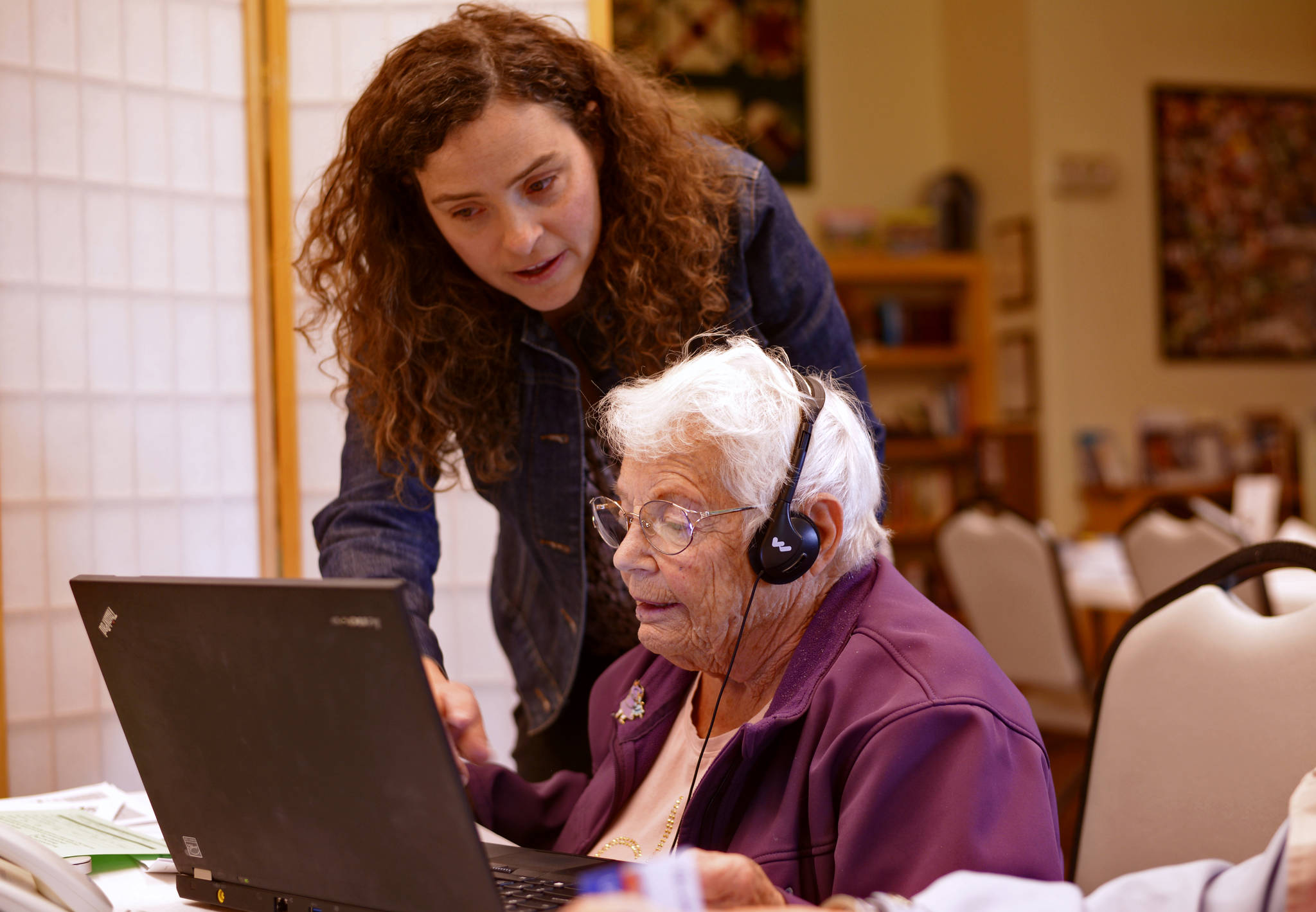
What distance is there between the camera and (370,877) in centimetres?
92

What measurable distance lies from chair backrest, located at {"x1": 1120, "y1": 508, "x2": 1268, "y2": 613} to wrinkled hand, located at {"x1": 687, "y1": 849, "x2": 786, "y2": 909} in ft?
8.32

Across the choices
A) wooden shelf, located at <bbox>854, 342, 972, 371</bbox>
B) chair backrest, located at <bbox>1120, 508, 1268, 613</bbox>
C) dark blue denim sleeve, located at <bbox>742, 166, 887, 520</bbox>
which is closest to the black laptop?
dark blue denim sleeve, located at <bbox>742, 166, 887, 520</bbox>

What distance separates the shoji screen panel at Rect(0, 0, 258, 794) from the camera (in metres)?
2.39

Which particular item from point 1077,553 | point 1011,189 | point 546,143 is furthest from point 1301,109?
point 546,143

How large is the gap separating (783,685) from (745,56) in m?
5.74

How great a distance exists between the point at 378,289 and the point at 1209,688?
112cm

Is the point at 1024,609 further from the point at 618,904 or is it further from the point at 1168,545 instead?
the point at 618,904

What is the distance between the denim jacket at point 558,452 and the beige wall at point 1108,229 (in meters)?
4.68

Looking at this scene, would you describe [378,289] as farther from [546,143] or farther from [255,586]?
[255,586]

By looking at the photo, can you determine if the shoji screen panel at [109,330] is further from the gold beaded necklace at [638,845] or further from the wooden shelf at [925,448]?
A: the wooden shelf at [925,448]

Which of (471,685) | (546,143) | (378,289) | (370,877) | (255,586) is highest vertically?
(546,143)

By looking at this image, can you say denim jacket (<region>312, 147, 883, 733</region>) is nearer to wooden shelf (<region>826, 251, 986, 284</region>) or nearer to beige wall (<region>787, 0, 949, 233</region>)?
wooden shelf (<region>826, 251, 986, 284</region>)

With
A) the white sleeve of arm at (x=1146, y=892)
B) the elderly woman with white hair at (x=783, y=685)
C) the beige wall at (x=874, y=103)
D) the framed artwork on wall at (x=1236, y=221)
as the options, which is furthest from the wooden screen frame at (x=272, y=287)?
the framed artwork on wall at (x=1236, y=221)

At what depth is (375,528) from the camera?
1.60 meters
